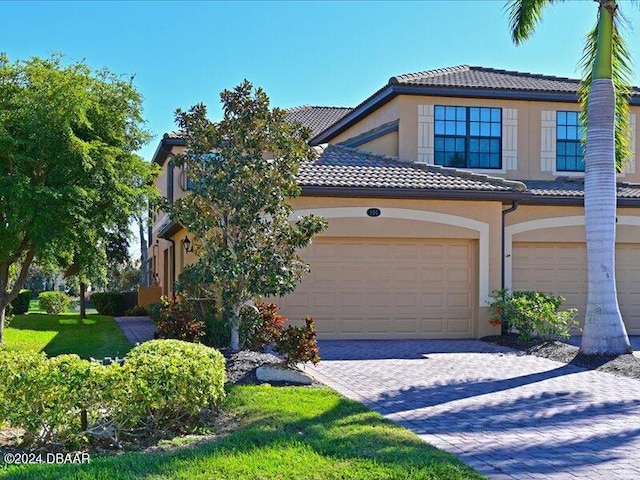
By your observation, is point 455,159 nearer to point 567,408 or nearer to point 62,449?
point 567,408

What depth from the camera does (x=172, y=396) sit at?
7723mm

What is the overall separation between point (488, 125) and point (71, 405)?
15.5 metres

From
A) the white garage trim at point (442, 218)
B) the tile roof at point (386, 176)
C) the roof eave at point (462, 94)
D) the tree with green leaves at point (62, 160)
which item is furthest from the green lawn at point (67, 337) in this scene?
the roof eave at point (462, 94)

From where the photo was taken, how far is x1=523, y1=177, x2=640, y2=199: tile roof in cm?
1841

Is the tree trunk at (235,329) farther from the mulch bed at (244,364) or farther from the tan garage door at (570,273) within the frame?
the tan garage door at (570,273)

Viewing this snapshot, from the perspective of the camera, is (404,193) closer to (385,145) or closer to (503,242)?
(503,242)

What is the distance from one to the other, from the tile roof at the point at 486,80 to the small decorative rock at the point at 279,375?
1097cm

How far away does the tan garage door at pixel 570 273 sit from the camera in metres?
18.2

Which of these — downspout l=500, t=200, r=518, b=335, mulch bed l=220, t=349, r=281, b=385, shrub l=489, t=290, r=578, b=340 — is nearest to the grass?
mulch bed l=220, t=349, r=281, b=385

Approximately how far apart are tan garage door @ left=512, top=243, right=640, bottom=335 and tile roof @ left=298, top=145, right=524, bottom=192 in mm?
2146

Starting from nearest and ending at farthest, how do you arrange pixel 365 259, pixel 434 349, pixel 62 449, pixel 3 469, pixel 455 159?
pixel 3 469 → pixel 62 449 → pixel 434 349 → pixel 365 259 → pixel 455 159

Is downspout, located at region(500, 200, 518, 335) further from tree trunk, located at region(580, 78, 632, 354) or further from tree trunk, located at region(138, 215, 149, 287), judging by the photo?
tree trunk, located at region(138, 215, 149, 287)

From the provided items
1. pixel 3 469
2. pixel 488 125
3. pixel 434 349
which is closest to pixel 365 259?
pixel 434 349

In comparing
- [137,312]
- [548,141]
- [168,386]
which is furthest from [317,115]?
[168,386]
